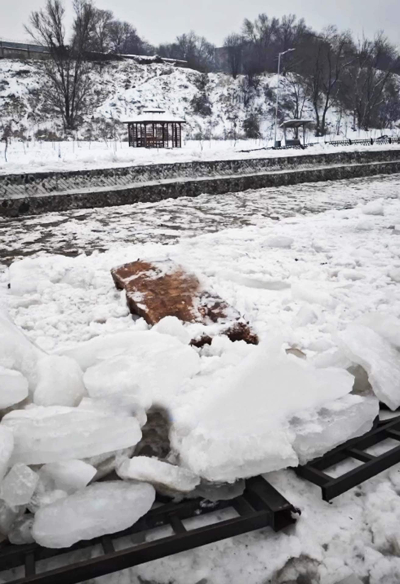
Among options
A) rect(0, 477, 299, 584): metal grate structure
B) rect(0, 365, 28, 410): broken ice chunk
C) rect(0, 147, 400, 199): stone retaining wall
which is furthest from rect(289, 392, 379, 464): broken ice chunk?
rect(0, 147, 400, 199): stone retaining wall

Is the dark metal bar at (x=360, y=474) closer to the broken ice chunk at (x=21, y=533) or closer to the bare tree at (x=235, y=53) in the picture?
the broken ice chunk at (x=21, y=533)

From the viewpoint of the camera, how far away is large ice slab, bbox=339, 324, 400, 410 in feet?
4.44

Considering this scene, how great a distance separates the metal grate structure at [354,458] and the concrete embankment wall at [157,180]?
4.30 metres

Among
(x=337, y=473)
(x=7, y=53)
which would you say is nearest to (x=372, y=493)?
(x=337, y=473)

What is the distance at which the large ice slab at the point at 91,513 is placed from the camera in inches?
35.3

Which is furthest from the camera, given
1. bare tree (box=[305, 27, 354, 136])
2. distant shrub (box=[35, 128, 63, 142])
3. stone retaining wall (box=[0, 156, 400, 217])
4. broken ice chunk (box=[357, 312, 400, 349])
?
bare tree (box=[305, 27, 354, 136])

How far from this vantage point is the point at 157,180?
5.84 meters

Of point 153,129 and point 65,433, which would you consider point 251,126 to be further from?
point 65,433

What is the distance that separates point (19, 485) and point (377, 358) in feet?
3.64

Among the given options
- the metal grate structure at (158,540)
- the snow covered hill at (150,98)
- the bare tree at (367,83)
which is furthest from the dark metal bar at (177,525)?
the bare tree at (367,83)

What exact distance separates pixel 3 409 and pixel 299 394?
2.74ft

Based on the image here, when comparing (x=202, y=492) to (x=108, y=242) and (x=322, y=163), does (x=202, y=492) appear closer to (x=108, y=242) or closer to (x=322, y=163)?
(x=108, y=242)

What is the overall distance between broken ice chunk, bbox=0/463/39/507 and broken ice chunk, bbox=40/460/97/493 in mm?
48

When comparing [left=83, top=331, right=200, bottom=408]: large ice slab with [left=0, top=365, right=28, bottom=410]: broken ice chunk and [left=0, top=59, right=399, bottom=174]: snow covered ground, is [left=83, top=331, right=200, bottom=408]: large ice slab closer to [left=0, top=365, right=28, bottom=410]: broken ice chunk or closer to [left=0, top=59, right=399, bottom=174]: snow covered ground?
[left=0, top=365, right=28, bottom=410]: broken ice chunk
